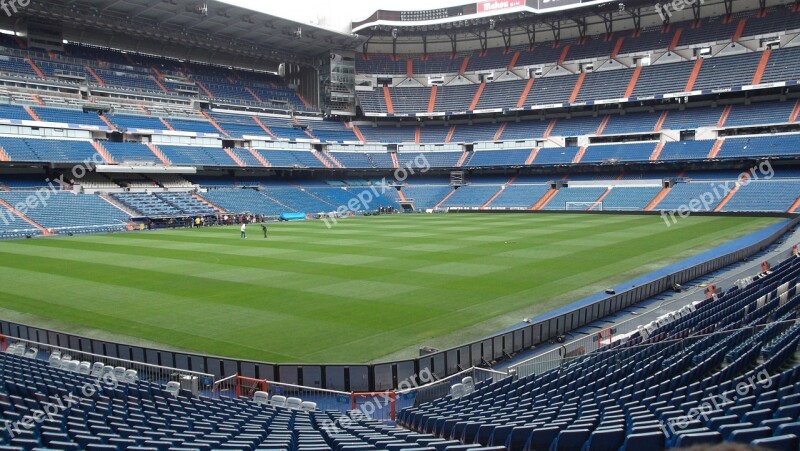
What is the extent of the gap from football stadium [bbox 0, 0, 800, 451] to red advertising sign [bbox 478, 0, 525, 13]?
10.8 inches

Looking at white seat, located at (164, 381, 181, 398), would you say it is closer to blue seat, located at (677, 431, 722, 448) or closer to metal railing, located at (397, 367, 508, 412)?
metal railing, located at (397, 367, 508, 412)

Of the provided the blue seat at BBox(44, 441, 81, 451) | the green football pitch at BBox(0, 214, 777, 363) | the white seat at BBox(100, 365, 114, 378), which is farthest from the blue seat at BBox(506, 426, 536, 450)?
the white seat at BBox(100, 365, 114, 378)

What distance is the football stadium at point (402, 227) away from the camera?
31.0ft

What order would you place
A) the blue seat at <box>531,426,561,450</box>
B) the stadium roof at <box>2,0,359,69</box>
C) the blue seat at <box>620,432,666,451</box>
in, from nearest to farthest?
the blue seat at <box>620,432,666,451</box>
the blue seat at <box>531,426,561,450</box>
the stadium roof at <box>2,0,359,69</box>

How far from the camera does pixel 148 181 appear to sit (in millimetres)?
64812

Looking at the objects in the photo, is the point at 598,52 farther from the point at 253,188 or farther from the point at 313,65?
the point at 253,188

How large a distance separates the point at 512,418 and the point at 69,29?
76.4 m

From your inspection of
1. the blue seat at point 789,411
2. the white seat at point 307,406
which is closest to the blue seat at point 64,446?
the white seat at point 307,406

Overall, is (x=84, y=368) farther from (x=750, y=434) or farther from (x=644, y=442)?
(x=750, y=434)

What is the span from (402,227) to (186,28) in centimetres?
3728

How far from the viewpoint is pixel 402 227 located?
51.9 m

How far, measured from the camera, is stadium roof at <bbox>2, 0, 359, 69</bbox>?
2344 inches

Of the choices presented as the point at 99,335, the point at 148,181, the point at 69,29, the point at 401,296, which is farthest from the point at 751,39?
the point at 69,29

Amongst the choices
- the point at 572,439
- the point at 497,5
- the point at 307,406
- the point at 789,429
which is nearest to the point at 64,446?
the point at 572,439
